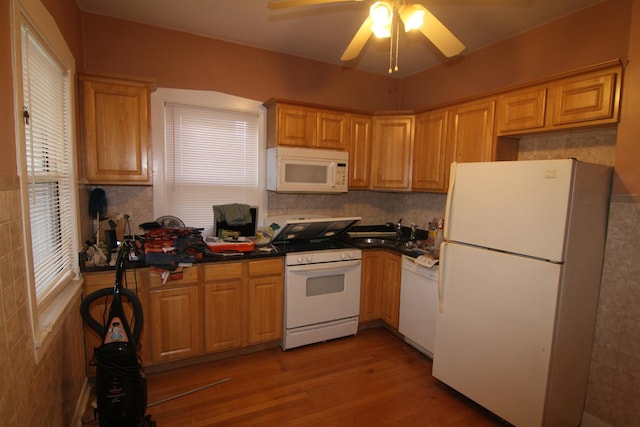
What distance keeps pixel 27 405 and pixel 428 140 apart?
3309 mm

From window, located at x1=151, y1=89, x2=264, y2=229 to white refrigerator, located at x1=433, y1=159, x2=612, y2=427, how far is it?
200 cm

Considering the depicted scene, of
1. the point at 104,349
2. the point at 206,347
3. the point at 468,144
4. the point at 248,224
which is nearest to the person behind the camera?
the point at 104,349

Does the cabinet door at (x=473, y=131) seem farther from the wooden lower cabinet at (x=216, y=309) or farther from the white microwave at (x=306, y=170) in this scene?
the wooden lower cabinet at (x=216, y=309)

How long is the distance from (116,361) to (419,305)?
89.0 inches

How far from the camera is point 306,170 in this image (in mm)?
3178

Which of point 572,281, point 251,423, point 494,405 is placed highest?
point 572,281

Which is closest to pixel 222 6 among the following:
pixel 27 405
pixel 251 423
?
pixel 27 405

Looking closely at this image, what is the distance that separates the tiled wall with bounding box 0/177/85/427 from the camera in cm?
108

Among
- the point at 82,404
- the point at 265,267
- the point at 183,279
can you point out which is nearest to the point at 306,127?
the point at 265,267

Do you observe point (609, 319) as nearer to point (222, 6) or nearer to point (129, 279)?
point (129, 279)

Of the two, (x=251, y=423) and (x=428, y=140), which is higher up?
(x=428, y=140)

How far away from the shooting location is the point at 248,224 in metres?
3.11

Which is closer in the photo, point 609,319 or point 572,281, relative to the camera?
point 572,281

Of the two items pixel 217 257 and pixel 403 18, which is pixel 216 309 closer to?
pixel 217 257
